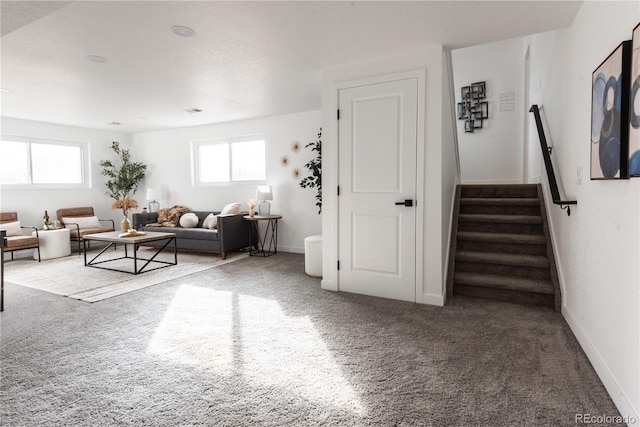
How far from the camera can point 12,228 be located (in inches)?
217

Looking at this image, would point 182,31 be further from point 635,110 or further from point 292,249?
point 292,249

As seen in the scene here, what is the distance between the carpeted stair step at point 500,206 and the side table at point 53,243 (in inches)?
240

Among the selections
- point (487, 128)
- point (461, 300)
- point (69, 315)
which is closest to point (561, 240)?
point (461, 300)

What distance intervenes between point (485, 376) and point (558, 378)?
0.39 meters

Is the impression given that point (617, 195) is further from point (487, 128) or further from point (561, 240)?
point (487, 128)

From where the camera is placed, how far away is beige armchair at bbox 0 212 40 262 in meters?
5.16

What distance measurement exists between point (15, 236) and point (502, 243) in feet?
22.6

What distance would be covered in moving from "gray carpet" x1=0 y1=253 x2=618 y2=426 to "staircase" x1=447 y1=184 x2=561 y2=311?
154 millimetres

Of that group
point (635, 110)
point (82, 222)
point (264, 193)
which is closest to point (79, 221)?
point (82, 222)

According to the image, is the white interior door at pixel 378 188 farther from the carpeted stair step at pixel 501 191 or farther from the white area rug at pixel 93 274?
the white area rug at pixel 93 274

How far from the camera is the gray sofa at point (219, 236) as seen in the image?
5.46 metres

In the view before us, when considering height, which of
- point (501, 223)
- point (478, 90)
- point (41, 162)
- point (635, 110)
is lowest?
point (501, 223)

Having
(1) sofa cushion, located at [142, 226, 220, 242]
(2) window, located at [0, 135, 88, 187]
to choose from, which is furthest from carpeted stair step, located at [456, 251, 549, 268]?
(2) window, located at [0, 135, 88, 187]

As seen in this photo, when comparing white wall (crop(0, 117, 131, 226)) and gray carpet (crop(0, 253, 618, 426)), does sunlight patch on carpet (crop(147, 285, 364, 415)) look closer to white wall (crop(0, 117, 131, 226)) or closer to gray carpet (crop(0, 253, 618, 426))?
gray carpet (crop(0, 253, 618, 426))
